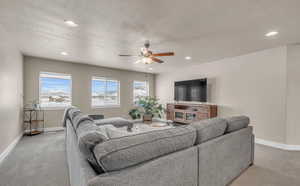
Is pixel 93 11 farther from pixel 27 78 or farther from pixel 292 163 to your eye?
pixel 292 163

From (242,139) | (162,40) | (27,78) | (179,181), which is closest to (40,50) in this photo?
(27,78)

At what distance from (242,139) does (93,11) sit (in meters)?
3.01

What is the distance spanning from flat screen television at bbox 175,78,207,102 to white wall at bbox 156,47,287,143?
26cm

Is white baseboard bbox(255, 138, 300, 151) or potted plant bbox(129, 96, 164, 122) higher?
potted plant bbox(129, 96, 164, 122)

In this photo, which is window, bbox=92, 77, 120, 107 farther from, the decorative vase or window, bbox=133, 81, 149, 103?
the decorative vase

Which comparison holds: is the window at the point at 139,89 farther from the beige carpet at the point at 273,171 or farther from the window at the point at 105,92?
the beige carpet at the point at 273,171

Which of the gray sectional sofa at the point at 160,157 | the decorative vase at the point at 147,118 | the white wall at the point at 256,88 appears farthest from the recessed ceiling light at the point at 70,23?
the decorative vase at the point at 147,118

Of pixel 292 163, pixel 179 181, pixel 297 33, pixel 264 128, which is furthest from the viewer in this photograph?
pixel 264 128

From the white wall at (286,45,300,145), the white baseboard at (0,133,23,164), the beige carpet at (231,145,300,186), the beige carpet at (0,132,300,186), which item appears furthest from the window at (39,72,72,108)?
the white wall at (286,45,300,145)

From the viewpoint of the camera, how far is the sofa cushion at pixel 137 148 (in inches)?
35.6

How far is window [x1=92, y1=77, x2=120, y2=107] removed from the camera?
18.7 feet

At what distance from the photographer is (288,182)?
192cm

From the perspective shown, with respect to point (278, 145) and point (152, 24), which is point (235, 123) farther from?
point (278, 145)

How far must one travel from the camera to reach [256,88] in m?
3.77
